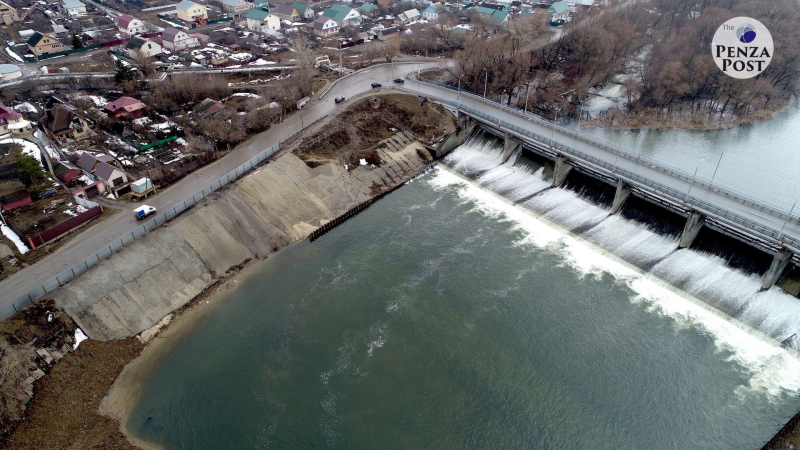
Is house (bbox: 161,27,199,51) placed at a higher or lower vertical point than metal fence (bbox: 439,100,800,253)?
higher

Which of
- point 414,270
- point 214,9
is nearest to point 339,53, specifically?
point 214,9

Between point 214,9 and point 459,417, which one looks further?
point 214,9

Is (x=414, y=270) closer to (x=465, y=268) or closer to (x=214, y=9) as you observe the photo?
(x=465, y=268)

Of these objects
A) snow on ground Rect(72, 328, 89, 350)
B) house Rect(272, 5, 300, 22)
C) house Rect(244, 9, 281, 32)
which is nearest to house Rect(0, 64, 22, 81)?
house Rect(244, 9, 281, 32)

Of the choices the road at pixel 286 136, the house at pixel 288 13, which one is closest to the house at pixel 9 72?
the road at pixel 286 136

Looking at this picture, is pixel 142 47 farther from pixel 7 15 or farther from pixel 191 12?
pixel 7 15

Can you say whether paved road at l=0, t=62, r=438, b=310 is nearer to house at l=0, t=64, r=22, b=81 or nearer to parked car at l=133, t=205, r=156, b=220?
parked car at l=133, t=205, r=156, b=220
